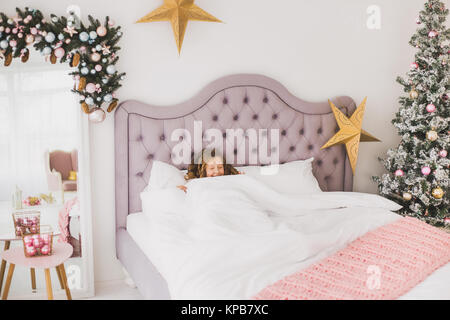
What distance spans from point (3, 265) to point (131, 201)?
77 cm

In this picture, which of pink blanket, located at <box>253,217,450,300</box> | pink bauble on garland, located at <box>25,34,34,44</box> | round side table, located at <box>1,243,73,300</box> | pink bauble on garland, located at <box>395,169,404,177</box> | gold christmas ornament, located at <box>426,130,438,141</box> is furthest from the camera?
pink bauble on garland, located at <box>395,169,404,177</box>

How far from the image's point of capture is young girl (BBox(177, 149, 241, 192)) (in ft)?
8.43

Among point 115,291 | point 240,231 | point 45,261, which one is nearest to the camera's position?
point 240,231

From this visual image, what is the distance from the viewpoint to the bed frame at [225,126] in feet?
8.41

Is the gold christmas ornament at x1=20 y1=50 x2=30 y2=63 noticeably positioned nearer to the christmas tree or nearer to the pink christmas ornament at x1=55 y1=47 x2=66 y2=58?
the pink christmas ornament at x1=55 y1=47 x2=66 y2=58

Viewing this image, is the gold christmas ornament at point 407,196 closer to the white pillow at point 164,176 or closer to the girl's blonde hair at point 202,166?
the girl's blonde hair at point 202,166

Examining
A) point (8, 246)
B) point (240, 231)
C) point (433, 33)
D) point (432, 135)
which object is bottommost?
point (8, 246)

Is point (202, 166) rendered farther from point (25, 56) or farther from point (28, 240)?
point (25, 56)

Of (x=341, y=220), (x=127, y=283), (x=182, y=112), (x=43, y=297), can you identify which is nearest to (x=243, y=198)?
(x=341, y=220)

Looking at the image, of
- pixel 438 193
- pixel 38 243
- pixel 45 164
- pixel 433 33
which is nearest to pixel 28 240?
pixel 38 243

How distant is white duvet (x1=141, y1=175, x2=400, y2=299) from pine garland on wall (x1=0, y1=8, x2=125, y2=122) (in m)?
0.63

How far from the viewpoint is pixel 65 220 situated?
8.29 ft

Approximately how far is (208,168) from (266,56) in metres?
0.90

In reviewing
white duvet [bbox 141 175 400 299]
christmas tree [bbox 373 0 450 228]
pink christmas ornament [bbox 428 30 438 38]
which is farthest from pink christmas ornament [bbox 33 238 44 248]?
pink christmas ornament [bbox 428 30 438 38]
